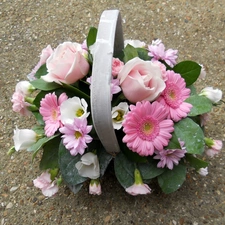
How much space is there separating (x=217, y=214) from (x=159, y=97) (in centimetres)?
46

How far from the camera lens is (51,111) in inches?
41.9

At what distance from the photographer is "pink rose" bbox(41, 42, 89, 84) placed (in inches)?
40.0

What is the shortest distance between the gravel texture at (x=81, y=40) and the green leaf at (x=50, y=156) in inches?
7.8

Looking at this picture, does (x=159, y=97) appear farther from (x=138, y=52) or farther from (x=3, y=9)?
(x=3, y=9)

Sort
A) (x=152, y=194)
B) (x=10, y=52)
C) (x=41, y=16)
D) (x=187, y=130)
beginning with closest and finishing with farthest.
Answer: (x=187, y=130) < (x=152, y=194) < (x=10, y=52) < (x=41, y=16)

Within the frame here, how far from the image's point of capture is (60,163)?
108 centimetres

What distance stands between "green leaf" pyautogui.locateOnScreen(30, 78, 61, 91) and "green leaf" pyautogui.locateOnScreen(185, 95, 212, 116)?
0.38 meters

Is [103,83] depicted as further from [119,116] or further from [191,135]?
[191,135]

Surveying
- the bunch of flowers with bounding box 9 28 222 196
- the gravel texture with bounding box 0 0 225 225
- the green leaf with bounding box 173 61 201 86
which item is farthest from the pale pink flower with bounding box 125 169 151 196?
the green leaf with bounding box 173 61 201 86

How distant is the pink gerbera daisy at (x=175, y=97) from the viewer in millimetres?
1032

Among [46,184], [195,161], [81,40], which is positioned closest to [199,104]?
[195,161]

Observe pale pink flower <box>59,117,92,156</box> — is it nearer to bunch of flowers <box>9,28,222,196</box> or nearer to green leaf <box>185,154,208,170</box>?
bunch of flowers <box>9,28,222,196</box>

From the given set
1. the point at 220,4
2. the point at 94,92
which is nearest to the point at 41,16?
the point at 220,4

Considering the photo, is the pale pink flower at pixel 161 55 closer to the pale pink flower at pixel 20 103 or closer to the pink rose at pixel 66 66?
the pink rose at pixel 66 66
